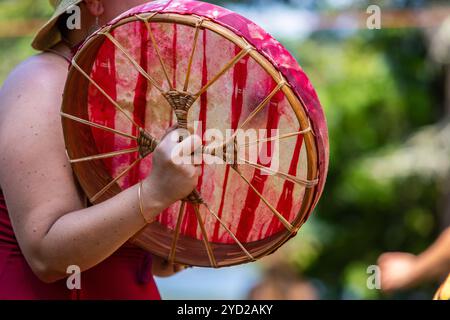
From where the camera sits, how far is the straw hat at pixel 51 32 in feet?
6.64

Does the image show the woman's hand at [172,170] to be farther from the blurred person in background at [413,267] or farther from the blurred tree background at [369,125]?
the blurred tree background at [369,125]

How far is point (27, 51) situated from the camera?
8516mm

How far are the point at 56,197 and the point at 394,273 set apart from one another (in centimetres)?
190

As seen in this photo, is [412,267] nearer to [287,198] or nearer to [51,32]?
[287,198]

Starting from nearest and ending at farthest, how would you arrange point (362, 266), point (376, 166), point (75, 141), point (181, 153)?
point (181, 153) → point (75, 141) → point (376, 166) → point (362, 266)

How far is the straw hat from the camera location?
202 cm

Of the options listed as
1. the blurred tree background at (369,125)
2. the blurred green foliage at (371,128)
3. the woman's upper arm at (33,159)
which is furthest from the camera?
the blurred green foliage at (371,128)

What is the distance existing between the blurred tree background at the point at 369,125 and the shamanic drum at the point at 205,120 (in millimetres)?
6220

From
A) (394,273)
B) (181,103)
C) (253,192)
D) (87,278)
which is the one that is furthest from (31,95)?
(394,273)

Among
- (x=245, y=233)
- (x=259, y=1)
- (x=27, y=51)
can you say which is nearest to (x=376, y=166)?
(x=259, y=1)

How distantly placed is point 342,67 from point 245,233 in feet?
22.5

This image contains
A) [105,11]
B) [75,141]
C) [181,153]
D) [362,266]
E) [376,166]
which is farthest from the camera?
[362,266]

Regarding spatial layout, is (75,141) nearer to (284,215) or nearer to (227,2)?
(284,215)

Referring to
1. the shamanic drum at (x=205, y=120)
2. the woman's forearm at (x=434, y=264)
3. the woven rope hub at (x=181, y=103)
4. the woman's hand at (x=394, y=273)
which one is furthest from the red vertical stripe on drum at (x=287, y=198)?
the woman's forearm at (x=434, y=264)
